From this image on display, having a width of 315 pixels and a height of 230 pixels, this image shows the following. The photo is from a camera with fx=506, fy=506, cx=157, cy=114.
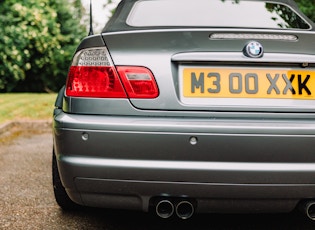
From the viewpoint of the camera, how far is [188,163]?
230 cm

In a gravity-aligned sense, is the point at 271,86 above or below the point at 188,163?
above

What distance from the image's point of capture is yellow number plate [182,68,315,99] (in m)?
2.34

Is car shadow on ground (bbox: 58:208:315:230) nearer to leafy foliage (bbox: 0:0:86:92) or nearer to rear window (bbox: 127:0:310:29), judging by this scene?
rear window (bbox: 127:0:310:29)

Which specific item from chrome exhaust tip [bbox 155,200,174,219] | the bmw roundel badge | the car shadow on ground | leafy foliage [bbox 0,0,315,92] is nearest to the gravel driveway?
the car shadow on ground

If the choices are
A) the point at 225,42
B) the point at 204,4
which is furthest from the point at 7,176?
the point at 225,42

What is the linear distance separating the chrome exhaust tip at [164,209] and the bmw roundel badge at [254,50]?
31.6 inches

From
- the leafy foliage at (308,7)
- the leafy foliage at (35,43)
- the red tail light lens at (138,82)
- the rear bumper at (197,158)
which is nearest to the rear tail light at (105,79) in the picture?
the red tail light lens at (138,82)

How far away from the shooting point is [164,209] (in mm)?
2467

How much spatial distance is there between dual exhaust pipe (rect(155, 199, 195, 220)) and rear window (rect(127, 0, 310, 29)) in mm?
961

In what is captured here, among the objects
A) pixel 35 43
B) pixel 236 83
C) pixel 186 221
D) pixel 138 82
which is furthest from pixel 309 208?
Result: pixel 35 43

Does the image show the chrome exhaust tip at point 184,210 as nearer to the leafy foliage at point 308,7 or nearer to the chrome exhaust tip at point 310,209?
the chrome exhaust tip at point 310,209

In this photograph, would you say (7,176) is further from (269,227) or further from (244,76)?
(244,76)

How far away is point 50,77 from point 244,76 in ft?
65.2

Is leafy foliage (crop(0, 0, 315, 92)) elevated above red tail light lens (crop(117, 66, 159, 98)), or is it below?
below
